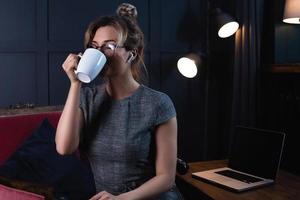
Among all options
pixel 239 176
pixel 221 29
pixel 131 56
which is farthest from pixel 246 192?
pixel 221 29

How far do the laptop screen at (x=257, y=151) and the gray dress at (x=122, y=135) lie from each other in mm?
722

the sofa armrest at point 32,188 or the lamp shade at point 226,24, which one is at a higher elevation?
the lamp shade at point 226,24

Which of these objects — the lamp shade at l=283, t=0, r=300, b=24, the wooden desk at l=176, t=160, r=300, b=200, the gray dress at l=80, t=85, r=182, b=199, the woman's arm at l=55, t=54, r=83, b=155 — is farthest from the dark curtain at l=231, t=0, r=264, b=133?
the woman's arm at l=55, t=54, r=83, b=155

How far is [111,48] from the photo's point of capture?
47.5 inches

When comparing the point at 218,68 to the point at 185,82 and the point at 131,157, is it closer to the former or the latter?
the point at 185,82

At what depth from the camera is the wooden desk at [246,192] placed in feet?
5.29

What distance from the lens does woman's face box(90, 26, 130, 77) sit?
121 cm

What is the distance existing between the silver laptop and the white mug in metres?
0.89

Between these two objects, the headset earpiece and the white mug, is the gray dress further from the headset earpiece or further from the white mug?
the white mug

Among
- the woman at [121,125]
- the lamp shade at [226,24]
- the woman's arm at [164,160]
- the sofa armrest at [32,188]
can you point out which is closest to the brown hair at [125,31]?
the woman at [121,125]

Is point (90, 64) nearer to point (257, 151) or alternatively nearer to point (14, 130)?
point (14, 130)

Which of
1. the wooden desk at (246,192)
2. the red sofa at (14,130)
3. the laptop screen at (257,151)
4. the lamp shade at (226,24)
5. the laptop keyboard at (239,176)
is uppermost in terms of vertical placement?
the lamp shade at (226,24)

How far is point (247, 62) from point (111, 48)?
48.0 inches

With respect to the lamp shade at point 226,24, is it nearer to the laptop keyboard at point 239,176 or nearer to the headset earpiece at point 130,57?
the laptop keyboard at point 239,176
